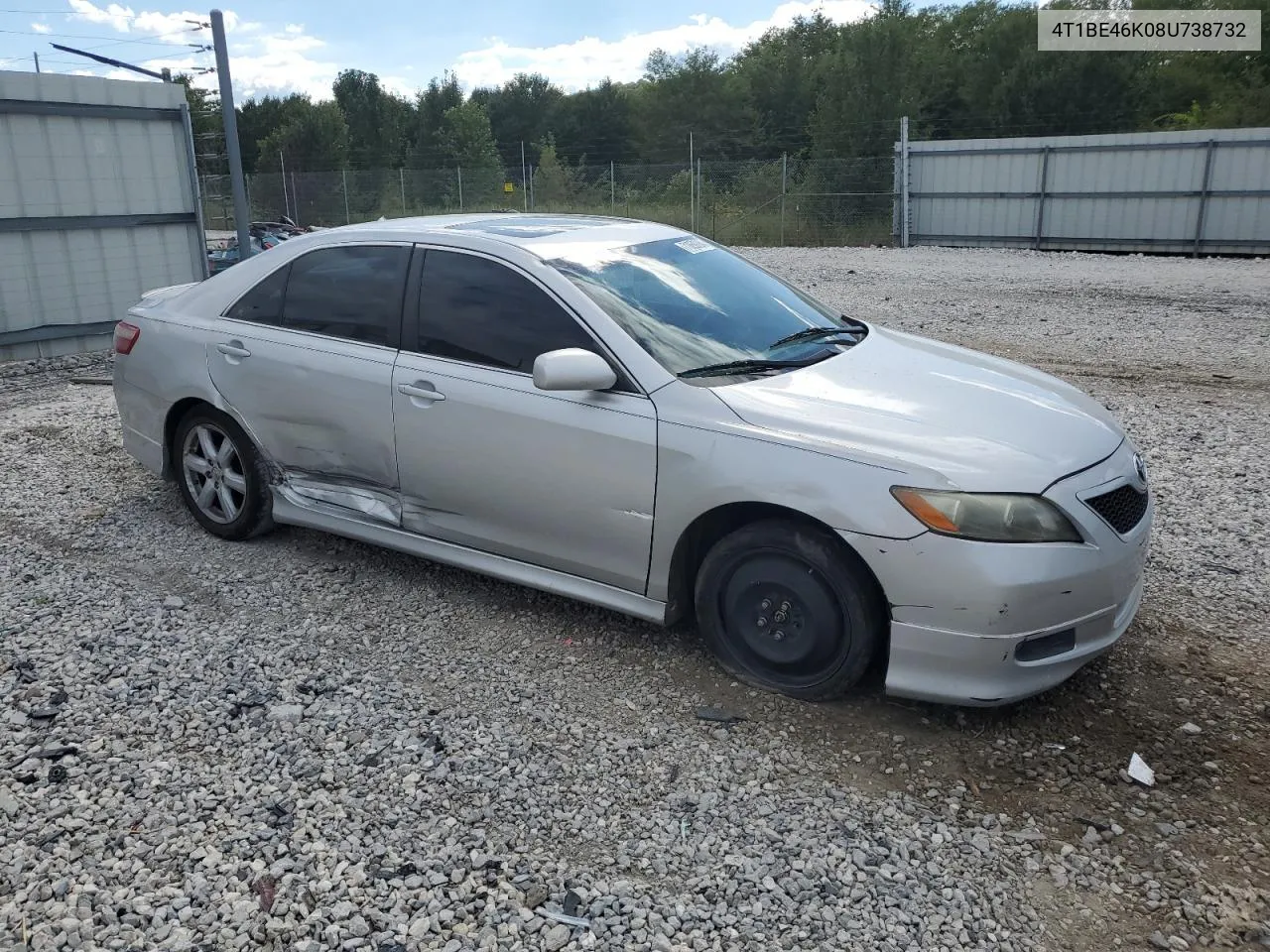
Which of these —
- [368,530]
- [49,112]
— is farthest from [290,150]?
[368,530]

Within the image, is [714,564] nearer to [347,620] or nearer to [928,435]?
[928,435]

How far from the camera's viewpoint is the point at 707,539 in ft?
12.4

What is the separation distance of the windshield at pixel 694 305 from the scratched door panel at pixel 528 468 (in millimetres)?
371

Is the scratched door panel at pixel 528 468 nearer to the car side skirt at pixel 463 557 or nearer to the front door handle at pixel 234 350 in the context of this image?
the car side skirt at pixel 463 557

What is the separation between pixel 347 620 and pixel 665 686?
1.47 m

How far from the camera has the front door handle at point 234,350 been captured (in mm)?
4836

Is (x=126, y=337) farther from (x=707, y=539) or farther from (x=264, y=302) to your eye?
(x=707, y=539)

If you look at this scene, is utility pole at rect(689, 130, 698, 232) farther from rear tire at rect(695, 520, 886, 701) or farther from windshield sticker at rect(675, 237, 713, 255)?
rear tire at rect(695, 520, 886, 701)

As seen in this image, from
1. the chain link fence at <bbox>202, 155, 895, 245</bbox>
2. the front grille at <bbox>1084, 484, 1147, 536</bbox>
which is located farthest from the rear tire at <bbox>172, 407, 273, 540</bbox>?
the chain link fence at <bbox>202, 155, 895, 245</bbox>

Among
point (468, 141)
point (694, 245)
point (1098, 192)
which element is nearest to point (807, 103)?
point (468, 141)

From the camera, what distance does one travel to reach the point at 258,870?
2.82m

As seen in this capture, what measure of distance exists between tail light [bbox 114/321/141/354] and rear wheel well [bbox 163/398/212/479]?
1.53 ft

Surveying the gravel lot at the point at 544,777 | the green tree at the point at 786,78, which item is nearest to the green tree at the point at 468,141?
the green tree at the point at 786,78

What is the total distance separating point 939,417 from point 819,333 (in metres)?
1.02
